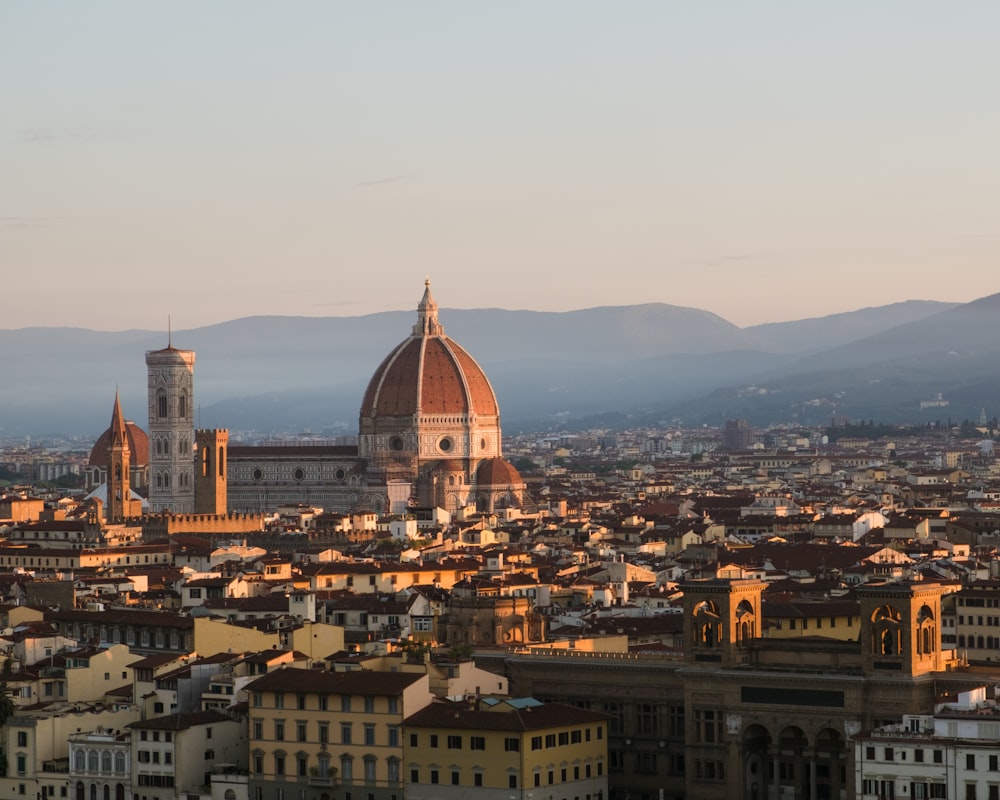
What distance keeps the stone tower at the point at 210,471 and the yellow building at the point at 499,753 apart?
11018cm

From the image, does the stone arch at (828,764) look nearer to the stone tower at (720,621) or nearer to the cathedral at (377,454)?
the stone tower at (720,621)

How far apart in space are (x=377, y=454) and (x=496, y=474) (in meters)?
10.0

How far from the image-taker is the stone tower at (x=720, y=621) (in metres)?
55.7

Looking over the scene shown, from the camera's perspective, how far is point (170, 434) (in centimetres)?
16925

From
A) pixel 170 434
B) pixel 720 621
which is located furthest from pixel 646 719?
pixel 170 434

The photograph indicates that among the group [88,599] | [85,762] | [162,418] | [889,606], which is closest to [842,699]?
[889,606]

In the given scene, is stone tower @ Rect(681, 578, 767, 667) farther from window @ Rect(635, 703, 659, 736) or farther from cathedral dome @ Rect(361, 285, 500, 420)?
cathedral dome @ Rect(361, 285, 500, 420)

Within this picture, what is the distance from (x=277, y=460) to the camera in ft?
584

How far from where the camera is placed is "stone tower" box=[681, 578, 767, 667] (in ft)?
183

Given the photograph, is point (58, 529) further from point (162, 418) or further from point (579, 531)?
point (162, 418)

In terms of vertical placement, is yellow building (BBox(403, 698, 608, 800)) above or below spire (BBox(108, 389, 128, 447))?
below

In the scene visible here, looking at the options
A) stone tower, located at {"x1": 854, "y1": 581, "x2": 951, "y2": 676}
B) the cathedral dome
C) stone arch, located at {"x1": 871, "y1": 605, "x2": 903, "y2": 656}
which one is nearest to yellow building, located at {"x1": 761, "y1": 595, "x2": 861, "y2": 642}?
stone tower, located at {"x1": 854, "y1": 581, "x2": 951, "y2": 676}

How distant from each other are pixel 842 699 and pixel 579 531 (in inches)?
2836

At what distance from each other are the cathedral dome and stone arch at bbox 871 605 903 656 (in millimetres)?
123964
